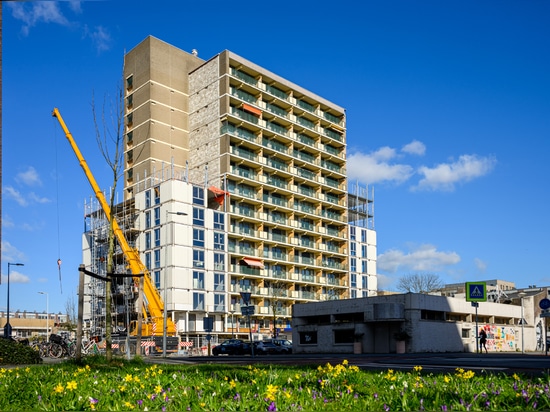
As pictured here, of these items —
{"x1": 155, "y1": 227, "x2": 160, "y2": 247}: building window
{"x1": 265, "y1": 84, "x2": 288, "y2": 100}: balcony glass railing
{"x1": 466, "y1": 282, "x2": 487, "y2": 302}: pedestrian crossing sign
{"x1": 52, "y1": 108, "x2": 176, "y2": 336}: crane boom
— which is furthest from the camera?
{"x1": 265, "y1": 84, "x2": 288, "y2": 100}: balcony glass railing

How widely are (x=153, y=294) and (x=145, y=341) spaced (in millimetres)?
15269

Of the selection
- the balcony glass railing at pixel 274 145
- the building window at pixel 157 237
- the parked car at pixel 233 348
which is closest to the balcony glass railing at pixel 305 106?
the balcony glass railing at pixel 274 145

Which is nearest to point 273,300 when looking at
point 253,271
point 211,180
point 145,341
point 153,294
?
point 253,271

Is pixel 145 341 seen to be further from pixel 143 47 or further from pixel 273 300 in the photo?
pixel 143 47

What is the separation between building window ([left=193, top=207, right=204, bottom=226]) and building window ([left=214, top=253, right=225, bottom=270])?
447cm

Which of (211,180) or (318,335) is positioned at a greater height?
(211,180)

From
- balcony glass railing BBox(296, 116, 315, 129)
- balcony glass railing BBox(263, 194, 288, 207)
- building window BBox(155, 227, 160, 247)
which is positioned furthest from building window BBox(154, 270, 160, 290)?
balcony glass railing BBox(296, 116, 315, 129)

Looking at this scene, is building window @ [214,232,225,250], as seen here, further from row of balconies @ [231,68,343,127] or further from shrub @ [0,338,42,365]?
shrub @ [0,338,42,365]

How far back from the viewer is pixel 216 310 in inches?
2795

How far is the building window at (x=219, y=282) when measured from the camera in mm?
71938

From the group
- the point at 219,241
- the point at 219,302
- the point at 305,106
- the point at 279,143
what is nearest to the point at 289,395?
the point at 219,302

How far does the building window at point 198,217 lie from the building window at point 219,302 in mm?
8613

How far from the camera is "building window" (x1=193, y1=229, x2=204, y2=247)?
69.8 meters

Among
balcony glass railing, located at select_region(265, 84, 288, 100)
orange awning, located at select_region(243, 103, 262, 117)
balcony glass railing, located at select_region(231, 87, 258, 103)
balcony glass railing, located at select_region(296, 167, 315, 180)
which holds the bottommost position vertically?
balcony glass railing, located at select_region(296, 167, 315, 180)
